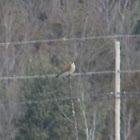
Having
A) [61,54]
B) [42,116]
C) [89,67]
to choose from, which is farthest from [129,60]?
[42,116]

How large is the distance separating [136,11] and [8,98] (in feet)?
22.3

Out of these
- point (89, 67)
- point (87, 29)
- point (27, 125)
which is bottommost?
point (27, 125)

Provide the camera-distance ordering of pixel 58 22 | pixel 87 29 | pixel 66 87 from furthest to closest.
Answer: pixel 58 22 < pixel 87 29 < pixel 66 87

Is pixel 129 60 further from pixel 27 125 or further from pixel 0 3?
pixel 0 3

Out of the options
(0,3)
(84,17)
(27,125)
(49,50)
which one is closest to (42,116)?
(27,125)

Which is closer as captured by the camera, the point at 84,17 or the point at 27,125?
the point at 27,125

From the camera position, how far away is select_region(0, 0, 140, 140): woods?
15.8m

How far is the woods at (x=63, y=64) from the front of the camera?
15750mm

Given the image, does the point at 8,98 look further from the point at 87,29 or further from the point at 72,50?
the point at 87,29

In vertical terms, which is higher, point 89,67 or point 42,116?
point 89,67

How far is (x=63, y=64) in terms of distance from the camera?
50.7 ft

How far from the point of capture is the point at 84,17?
20.2 m

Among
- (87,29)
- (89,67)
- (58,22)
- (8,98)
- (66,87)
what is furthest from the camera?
(58,22)

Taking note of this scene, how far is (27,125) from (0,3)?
6.38m
